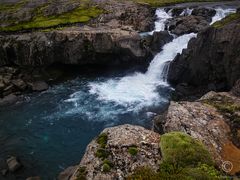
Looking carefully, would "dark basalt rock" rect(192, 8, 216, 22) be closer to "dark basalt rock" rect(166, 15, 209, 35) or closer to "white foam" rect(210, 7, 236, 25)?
"white foam" rect(210, 7, 236, 25)

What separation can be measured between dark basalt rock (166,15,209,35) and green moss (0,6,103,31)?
17275 millimetres

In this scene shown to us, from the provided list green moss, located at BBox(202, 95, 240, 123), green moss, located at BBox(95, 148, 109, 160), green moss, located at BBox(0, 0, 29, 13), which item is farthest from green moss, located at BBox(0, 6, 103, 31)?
green moss, located at BBox(95, 148, 109, 160)

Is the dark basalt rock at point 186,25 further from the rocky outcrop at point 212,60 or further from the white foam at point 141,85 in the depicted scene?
the rocky outcrop at point 212,60

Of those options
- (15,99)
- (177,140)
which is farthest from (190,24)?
(177,140)

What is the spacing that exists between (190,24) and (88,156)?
50942mm

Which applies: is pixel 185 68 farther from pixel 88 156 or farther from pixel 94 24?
pixel 88 156

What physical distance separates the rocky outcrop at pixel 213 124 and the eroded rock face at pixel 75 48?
31.7 metres

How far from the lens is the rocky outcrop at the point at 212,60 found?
1645 inches

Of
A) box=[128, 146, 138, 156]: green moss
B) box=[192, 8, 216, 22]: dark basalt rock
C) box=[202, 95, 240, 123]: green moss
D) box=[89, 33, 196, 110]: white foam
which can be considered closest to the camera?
box=[128, 146, 138, 156]: green moss

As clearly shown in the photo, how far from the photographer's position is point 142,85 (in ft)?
174

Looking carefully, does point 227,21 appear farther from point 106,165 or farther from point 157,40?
Result: point 106,165

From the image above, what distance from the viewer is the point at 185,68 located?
50344 mm

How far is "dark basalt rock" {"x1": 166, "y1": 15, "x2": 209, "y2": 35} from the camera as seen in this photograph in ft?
206

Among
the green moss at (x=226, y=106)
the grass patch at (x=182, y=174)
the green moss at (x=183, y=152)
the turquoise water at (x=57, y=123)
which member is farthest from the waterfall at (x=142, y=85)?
the grass patch at (x=182, y=174)
